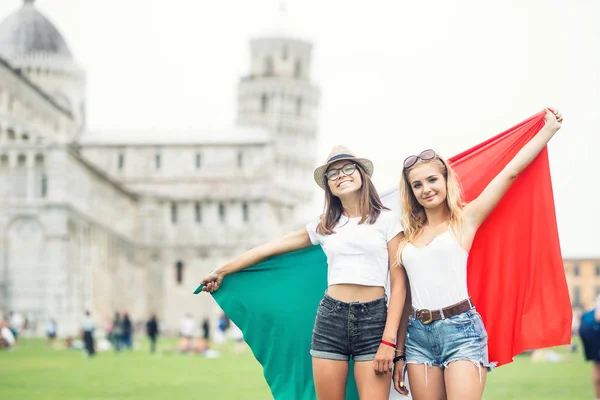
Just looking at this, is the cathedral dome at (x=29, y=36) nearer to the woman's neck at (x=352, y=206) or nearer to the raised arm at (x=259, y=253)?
the raised arm at (x=259, y=253)

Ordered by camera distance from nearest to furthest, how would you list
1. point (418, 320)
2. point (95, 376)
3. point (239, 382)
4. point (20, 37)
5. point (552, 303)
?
point (418, 320) < point (552, 303) < point (239, 382) < point (95, 376) < point (20, 37)

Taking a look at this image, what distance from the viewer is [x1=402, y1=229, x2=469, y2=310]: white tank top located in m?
5.68

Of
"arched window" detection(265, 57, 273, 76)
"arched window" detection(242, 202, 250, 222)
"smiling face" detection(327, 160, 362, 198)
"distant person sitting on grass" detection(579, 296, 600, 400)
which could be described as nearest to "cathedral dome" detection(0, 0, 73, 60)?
"arched window" detection(265, 57, 273, 76)

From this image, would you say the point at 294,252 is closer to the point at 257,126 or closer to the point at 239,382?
the point at 239,382

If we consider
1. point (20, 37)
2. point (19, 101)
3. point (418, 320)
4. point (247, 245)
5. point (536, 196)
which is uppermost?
point (20, 37)

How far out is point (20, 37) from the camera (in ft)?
267

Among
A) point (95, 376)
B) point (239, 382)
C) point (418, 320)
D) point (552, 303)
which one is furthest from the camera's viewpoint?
point (95, 376)

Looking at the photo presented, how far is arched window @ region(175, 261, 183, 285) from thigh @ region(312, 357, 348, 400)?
2633 inches

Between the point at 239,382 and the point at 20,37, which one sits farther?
the point at 20,37

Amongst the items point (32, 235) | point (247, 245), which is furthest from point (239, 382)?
point (247, 245)

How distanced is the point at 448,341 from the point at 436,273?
391mm

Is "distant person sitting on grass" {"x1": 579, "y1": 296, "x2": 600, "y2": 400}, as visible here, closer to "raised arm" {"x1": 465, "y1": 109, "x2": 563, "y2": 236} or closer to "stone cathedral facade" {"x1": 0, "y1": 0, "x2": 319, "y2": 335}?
"raised arm" {"x1": 465, "y1": 109, "x2": 563, "y2": 236}

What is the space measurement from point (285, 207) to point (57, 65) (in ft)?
75.8

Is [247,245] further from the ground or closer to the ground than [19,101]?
closer to the ground
